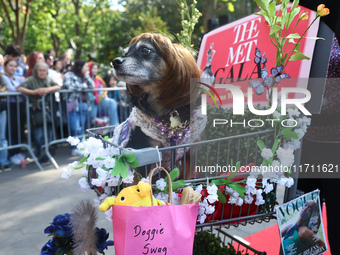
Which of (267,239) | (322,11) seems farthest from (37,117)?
(322,11)

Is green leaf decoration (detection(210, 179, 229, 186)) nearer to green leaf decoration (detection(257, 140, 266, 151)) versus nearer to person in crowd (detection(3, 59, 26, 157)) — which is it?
green leaf decoration (detection(257, 140, 266, 151))

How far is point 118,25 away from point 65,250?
2029 cm

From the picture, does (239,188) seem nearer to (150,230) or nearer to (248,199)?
(248,199)

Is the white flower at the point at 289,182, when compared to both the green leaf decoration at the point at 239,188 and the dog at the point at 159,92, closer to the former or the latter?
the green leaf decoration at the point at 239,188

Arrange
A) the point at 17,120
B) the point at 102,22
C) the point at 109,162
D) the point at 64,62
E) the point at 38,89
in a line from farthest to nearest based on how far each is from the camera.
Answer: the point at 102,22 < the point at 64,62 < the point at 17,120 < the point at 38,89 < the point at 109,162

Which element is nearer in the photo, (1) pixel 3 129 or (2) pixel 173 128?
(2) pixel 173 128

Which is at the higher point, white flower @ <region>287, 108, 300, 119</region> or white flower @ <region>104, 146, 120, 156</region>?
white flower @ <region>287, 108, 300, 119</region>

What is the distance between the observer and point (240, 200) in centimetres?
163

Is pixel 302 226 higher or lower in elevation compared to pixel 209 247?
higher

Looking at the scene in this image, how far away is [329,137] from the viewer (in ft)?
6.34

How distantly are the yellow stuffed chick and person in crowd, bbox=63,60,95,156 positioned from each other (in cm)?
499

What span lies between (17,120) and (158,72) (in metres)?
4.78

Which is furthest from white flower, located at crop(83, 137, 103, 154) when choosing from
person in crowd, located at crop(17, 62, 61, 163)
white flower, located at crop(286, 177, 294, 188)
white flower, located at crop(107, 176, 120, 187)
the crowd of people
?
person in crowd, located at crop(17, 62, 61, 163)

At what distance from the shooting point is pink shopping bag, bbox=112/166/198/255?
1.34 m
